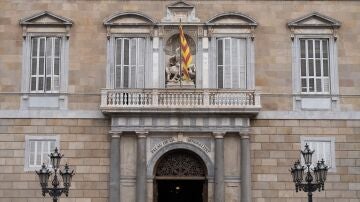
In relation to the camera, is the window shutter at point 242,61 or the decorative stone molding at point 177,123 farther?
the window shutter at point 242,61

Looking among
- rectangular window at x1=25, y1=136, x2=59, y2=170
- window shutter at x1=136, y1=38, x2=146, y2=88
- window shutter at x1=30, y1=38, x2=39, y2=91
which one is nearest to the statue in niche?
window shutter at x1=136, y1=38, x2=146, y2=88

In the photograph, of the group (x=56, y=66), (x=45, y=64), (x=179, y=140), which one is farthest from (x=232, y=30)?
(x=45, y=64)

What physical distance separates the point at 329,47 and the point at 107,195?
35.2 feet

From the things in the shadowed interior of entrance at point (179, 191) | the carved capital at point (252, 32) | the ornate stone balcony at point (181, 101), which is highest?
the carved capital at point (252, 32)

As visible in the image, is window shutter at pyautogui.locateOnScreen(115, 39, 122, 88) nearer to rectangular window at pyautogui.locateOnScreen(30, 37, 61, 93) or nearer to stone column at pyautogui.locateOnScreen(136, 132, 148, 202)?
rectangular window at pyautogui.locateOnScreen(30, 37, 61, 93)

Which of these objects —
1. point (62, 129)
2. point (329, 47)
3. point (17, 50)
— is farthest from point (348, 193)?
point (17, 50)

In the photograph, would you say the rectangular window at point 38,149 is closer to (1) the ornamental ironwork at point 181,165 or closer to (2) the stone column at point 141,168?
(2) the stone column at point 141,168

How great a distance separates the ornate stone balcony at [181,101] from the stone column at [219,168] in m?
1.10

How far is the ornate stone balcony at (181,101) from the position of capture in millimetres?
23547

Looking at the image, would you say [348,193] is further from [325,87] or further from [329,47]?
[329,47]

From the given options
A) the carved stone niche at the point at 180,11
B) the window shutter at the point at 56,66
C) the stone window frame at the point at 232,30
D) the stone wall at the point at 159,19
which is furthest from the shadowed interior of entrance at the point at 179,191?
the carved stone niche at the point at 180,11

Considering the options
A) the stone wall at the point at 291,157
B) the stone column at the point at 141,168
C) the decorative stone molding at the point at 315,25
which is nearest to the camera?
the stone column at the point at 141,168

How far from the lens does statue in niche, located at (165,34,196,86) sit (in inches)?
966

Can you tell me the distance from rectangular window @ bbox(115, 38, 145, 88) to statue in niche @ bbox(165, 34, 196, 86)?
1.05 metres
